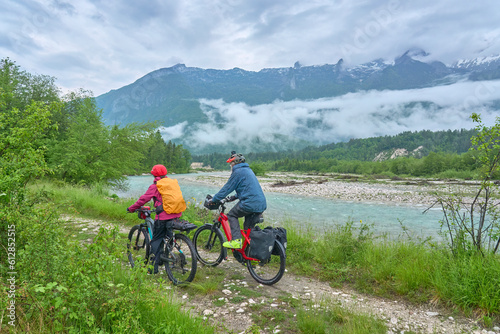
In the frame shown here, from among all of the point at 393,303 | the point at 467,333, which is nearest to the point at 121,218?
the point at 393,303

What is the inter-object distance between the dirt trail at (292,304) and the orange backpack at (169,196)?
1.49 m

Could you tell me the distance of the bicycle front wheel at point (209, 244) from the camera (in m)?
6.43

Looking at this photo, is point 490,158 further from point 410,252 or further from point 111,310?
point 111,310

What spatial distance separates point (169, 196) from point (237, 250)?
1945 millimetres

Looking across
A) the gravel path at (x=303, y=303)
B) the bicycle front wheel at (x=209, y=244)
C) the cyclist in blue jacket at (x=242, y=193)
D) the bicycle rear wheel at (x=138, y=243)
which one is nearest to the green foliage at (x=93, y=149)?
the bicycle rear wheel at (x=138, y=243)

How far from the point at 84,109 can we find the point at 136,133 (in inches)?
149

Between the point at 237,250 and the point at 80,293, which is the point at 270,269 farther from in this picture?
the point at 80,293

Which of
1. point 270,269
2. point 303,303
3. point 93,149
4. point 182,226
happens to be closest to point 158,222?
point 182,226

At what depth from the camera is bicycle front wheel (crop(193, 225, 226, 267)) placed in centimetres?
643

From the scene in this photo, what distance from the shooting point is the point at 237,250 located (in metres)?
6.10

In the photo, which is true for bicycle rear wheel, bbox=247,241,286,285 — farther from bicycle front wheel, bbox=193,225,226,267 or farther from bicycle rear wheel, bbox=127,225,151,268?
bicycle rear wheel, bbox=127,225,151,268

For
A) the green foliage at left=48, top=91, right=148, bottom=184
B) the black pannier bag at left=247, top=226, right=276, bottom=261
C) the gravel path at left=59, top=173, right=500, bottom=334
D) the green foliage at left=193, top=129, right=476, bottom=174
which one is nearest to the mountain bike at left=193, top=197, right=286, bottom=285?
the black pannier bag at left=247, top=226, right=276, bottom=261

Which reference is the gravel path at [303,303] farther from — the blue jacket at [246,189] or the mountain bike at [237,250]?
the blue jacket at [246,189]

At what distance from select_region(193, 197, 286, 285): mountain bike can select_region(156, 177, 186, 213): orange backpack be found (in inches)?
29.0
